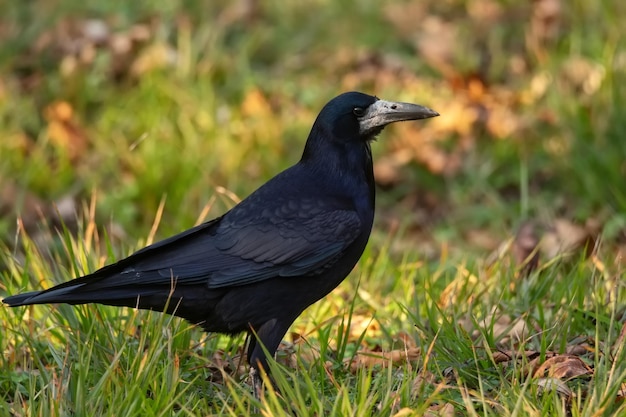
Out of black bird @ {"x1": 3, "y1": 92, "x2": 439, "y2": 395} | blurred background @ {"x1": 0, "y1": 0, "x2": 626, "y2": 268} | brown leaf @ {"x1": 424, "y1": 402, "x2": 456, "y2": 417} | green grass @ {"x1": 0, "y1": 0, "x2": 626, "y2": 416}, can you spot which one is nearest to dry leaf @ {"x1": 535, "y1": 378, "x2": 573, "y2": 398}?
green grass @ {"x1": 0, "y1": 0, "x2": 626, "y2": 416}

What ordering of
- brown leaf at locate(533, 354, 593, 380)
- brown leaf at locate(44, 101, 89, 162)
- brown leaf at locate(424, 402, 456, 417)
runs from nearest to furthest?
brown leaf at locate(424, 402, 456, 417)
brown leaf at locate(533, 354, 593, 380)
brown leaf at locate(44, 101, 89, 162)

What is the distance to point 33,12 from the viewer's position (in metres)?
8.49

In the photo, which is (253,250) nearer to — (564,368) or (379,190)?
(564,368)

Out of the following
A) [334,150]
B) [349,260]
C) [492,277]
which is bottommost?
[492,277]

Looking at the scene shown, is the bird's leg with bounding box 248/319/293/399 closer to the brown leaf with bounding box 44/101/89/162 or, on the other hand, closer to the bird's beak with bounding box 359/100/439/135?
the bird's beak with bounding box 359/100/439/135

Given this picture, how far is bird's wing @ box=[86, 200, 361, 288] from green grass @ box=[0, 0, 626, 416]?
0.22m

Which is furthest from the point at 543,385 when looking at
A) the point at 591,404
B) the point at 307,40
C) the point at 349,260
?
the point at 307,40

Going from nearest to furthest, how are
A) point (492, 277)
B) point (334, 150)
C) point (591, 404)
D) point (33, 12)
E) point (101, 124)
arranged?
1. point (591, 404)
2. point (334, 150)
3. point (492, 277)
4. point (101, 124)
5. point (33, 12)

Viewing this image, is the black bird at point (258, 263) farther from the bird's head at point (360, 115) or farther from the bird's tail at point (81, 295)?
the bird's head at point (360, 115)

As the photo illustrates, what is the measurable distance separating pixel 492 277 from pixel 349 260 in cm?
95

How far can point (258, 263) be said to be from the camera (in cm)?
412

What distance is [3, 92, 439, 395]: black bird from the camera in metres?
4.03

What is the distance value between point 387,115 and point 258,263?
81 cm

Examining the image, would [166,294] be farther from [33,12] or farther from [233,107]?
[33,12]
